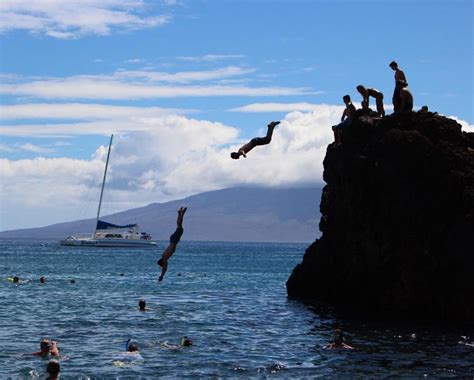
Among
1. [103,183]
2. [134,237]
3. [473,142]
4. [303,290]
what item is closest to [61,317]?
[303,290]

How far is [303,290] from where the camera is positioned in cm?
5281

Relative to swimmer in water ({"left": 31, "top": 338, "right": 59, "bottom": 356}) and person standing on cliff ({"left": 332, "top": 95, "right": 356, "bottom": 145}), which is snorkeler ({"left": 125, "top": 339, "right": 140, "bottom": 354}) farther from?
person standing on cliff ({"left": 332, "top": 95, "right": 356, "bottom": 145})

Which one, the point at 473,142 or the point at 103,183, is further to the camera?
the point at 103,183

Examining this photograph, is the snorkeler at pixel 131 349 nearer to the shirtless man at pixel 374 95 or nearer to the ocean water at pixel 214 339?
the ocean water at pixel 214 339

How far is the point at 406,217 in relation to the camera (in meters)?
40.3

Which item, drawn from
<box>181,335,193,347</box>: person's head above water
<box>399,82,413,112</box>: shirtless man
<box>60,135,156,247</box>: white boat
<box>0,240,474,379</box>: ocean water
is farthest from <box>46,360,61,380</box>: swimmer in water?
<box>60,135,156,247</box>: white boat

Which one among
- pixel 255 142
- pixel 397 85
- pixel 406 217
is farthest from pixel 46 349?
pixel 397 85

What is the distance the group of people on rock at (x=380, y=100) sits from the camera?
4072 cm

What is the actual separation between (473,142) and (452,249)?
22.6 feet

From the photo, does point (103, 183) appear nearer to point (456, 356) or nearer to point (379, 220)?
point (379, 220)

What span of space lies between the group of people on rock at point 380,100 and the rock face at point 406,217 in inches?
26.3

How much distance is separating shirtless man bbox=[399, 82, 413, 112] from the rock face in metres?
0.44

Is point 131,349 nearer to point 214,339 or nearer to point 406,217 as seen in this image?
point 214,339

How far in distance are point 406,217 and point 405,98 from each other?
21.8ft
